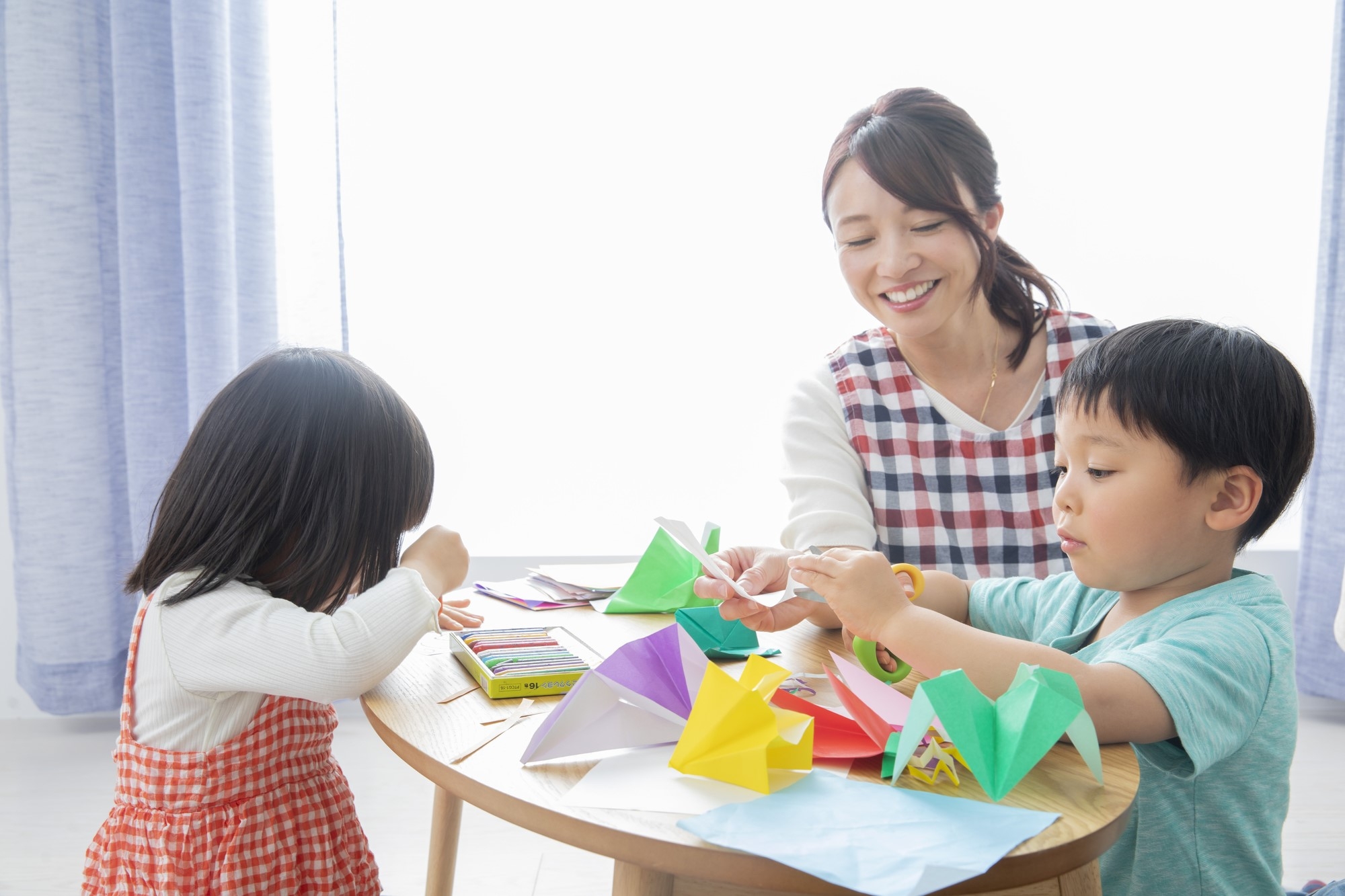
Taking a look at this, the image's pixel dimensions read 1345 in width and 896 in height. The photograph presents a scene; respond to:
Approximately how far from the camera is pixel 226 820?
3.15ft

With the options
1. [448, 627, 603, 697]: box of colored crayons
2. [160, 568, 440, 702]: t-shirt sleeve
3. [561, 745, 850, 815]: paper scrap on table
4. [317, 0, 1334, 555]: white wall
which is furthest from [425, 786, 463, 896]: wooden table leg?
[317, 0, 1334, 555]: white wall

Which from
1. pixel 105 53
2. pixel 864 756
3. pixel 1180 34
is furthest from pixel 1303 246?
pixel 105 53

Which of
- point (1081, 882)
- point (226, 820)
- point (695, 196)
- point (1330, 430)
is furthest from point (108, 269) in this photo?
point (1330, 430)

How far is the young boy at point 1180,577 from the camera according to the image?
0.79m

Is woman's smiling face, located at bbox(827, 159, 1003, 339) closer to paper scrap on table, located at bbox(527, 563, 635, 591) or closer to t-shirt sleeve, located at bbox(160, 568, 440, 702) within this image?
paper scrap on table, located at bbox(527, 563, 635, 591)

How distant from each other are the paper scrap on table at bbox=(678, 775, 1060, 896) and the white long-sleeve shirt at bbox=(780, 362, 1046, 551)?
0.68 metres

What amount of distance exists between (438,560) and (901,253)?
75cm

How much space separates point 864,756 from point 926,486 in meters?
0.77

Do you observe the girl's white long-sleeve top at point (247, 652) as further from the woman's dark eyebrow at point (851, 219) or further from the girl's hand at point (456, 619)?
the woman's dark eyebrow at point (851, 219)

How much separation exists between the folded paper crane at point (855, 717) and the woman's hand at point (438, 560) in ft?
1.51

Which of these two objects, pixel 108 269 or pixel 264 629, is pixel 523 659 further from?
pixel 108 269

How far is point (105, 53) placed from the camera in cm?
228

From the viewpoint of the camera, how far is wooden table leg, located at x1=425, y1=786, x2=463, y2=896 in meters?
1.31

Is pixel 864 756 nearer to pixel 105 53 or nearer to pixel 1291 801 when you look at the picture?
pixel 1291 801
